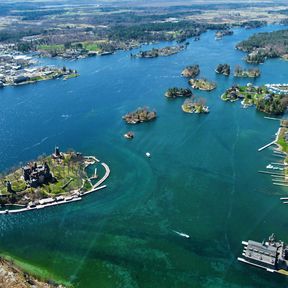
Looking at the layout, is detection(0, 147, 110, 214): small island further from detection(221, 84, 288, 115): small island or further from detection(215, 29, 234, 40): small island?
detection(215, 29, 234, 40): small island

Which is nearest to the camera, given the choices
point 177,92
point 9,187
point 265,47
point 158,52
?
point 9,187

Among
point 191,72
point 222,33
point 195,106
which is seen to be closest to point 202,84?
point 191,72

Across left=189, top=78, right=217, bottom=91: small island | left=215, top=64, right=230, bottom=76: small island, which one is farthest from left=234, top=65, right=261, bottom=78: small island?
left=189, top=78, right=217, bottom=91: small island

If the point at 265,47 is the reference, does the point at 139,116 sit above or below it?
above

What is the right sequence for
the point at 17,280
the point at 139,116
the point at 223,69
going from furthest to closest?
the point at 223,69 < the point at 139,116 < the point at 17,280

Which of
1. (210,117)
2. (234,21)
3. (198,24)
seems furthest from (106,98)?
(234,21)

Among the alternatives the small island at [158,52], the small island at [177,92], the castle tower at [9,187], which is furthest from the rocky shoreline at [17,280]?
the small island at [158,52]

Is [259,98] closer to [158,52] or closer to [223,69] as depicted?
[223,69]
